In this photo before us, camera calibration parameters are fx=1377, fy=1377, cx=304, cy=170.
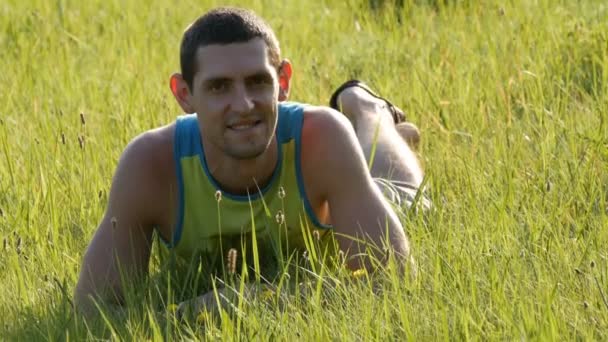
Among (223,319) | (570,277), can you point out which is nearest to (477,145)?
(570,277)

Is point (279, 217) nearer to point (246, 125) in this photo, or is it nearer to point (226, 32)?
point (246, 125)

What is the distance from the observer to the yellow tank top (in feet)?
13.7

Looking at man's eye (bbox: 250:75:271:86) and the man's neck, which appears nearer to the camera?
man's eye (bbox: 250:75:271:86)

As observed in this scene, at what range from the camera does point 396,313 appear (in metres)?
3.44

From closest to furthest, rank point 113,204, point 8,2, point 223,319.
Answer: point 223,319
point 113,204
point 8,2

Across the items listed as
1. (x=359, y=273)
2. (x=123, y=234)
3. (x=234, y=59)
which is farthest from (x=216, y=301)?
(x=234, y=59)

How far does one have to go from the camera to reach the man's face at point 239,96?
393cm

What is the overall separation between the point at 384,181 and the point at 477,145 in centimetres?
36

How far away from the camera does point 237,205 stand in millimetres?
4172

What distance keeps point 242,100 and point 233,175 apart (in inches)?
13.2

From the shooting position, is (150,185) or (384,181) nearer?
(150,185)

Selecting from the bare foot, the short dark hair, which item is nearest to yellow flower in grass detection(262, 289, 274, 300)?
the short dark hair

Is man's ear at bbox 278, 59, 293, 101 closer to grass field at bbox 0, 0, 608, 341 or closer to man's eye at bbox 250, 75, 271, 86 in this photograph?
man's eye at bbox 250, 75, 271, 86

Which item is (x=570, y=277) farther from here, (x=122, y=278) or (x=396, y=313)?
(x=122, y=278)
